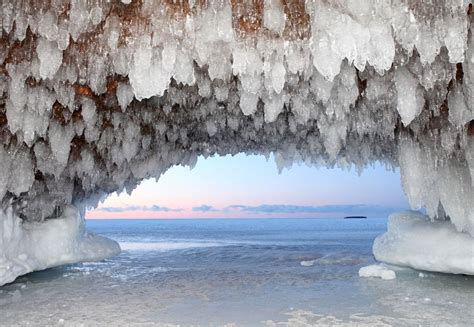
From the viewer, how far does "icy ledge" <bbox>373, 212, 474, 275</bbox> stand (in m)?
7.88

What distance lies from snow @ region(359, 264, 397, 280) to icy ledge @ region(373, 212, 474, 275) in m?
0.37

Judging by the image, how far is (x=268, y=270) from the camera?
1066 cm

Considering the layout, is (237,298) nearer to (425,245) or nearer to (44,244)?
(425,245)

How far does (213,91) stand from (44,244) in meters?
5.06

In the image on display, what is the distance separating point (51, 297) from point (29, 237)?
251 centimetres

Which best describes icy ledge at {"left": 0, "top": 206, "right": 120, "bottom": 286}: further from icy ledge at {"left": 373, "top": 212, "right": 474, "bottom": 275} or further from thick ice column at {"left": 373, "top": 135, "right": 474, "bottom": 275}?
thick ice column at {"left": 373, "top": 135, "right": 474, "bottom": 275}

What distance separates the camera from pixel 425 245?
338 inches

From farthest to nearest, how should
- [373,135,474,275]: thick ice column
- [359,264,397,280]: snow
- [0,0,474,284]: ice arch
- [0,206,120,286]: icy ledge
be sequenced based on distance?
[359,264,397,280]: snow → [0,206,120,286]: icy ledge → [373,135,474,275]: thick ice column → [0,0,474,284]: ice arch

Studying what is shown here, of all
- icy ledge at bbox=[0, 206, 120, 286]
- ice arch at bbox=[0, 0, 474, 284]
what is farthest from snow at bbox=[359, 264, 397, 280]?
icy ledge at bbox=[0, 206, 120, 286]

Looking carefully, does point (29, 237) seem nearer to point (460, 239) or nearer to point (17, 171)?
point (17, 171)

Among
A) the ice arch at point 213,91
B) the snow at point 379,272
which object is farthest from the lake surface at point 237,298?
the ice arch at point 213,91

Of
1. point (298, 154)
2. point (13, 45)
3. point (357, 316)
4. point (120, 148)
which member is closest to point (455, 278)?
point (357, 316)

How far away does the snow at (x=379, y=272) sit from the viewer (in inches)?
348

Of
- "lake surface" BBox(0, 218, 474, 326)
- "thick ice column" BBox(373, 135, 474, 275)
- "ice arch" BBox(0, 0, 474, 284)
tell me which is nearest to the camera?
"ice arch" BBox(0, 0, 474, 284)
